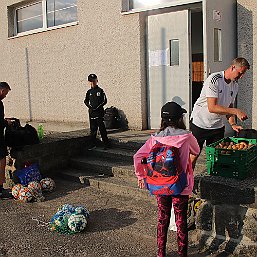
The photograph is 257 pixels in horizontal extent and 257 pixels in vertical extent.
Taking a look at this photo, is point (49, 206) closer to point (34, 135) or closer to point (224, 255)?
point (34, 135)

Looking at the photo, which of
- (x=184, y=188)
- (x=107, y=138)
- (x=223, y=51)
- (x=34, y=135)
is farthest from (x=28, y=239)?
(x=223, y=51)

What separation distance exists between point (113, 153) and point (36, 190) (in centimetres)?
170

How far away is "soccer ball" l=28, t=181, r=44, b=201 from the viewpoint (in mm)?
6359

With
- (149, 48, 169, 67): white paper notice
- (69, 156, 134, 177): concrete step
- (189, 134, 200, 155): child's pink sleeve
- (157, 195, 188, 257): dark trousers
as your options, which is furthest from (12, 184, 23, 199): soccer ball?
(149, 48, 169, 67): white paper notice

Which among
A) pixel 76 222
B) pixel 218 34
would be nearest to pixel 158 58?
pixel 218 34

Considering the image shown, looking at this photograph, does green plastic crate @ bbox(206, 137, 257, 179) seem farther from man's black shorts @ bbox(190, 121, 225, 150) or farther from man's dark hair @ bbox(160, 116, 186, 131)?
man's dark hair @ bbox(160, 116, 186, 131)

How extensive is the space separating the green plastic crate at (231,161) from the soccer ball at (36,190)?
2.99 m

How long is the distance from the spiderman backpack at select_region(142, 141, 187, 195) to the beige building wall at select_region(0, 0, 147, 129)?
5.22 metres

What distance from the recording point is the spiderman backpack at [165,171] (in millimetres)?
3801

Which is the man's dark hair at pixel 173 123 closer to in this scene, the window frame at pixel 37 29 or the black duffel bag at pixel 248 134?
the black duffel bag at pixel 248 134

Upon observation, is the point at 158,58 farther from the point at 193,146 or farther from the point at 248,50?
the point at 193,146

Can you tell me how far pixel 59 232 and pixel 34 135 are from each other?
2.65 meters

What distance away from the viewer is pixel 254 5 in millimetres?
7477

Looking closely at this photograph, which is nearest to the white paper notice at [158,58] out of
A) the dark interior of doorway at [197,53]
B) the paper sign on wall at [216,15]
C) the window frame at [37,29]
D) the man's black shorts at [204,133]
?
the dark interior of doorway at [197,53]
